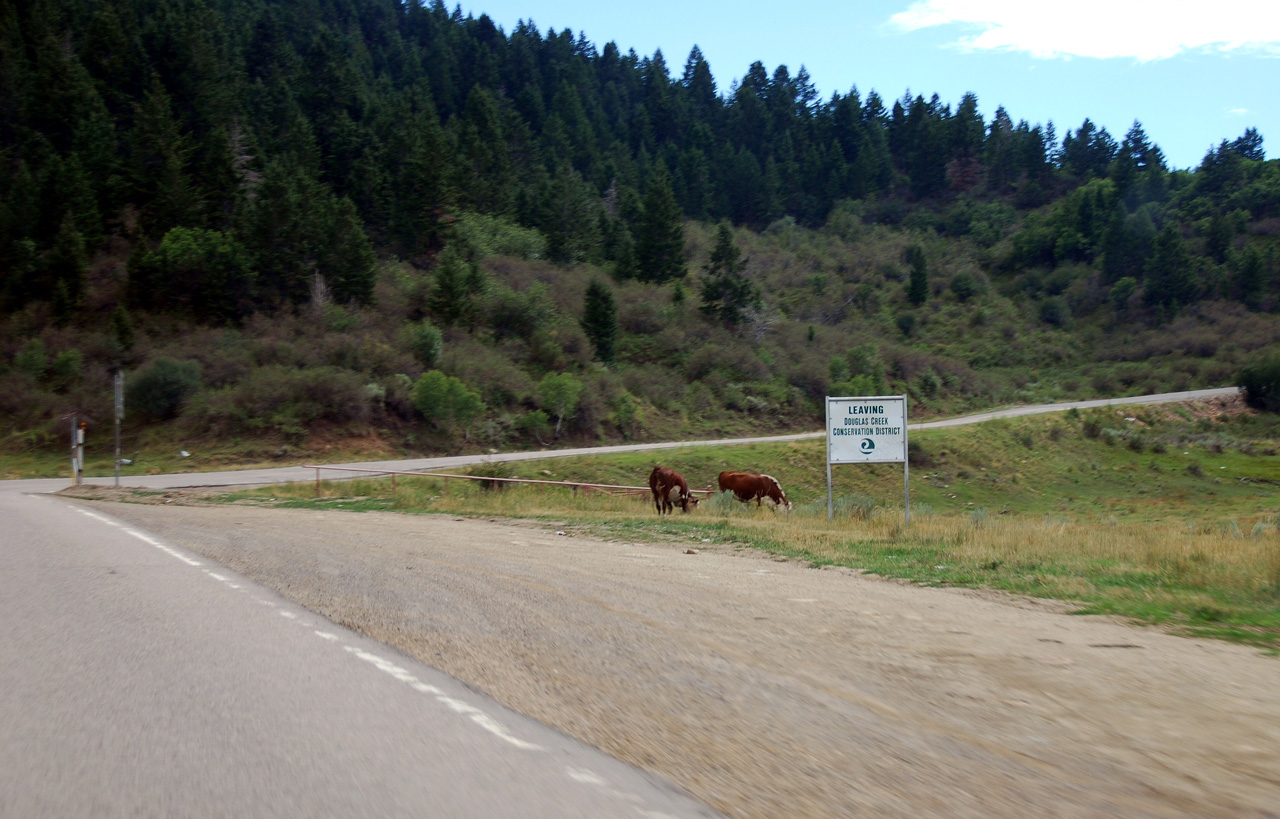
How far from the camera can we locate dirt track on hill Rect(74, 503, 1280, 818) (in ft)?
15.7

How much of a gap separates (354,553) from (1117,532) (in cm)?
1326

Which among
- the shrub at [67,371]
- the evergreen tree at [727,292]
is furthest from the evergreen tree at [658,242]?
the shrub at [67,371]

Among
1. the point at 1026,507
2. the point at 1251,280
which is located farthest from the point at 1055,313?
the point at 1026,507

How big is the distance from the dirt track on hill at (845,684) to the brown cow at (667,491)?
11212mm

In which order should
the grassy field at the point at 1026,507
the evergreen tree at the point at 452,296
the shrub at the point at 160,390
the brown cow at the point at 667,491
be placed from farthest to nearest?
the evergreen tree at the point at 452,296 < the shrub at the point at 160,390 < the brown cow at the point at 667,491 < the grassy field at the point at 1026,507

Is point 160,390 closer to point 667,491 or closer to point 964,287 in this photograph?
A: point 667,491

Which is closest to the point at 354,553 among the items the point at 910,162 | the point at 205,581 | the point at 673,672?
the point at 205,581

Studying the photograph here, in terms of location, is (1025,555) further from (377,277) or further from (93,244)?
(93,244)

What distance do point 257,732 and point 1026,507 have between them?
127 feet

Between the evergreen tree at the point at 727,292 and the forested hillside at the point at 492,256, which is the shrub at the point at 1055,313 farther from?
the evergreen tree at the point at 727,292

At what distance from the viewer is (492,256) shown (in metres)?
75.3

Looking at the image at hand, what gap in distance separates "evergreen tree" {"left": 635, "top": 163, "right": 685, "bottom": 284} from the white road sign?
64.0 metres

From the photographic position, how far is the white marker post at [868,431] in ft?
66.3

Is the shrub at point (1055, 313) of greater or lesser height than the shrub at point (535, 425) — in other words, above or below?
above
